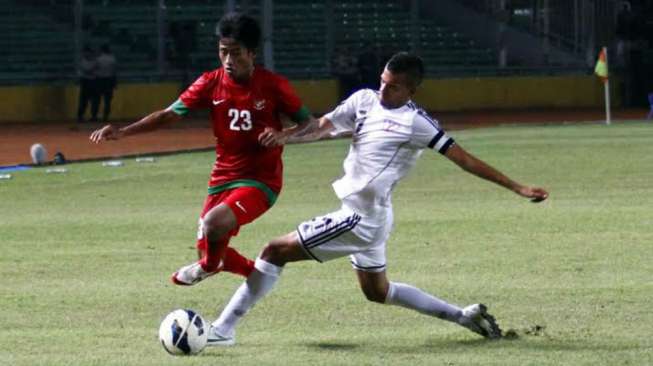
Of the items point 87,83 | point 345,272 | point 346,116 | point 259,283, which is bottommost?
point 87,83

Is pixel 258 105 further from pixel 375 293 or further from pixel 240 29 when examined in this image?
pixel 375 293

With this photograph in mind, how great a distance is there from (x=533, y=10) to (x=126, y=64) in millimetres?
12333

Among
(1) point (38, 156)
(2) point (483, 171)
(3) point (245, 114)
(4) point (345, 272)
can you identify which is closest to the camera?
(2) point (483, 171)

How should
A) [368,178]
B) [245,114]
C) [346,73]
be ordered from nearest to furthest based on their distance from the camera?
1. [368,178]
2. [245,114]
3. [346,73]

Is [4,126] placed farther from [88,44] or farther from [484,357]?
[484,357]

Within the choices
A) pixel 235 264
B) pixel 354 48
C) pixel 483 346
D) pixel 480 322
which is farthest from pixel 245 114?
pixel 354 48

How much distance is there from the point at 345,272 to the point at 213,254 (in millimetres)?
3259

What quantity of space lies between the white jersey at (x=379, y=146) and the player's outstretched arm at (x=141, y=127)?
1378 millimetres

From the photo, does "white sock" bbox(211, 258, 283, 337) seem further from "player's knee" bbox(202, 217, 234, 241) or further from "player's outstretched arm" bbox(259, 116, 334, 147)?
"player's outstretched arm" bbox(259, 116, 334, 147)

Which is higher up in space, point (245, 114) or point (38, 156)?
point (245, 114)

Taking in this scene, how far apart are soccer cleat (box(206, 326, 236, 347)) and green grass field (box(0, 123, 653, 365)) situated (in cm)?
8

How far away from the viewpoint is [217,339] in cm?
964

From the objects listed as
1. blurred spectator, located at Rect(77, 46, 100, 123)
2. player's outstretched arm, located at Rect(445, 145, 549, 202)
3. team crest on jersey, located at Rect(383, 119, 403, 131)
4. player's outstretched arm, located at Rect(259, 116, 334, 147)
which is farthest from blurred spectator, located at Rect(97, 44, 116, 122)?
player's outstretched arm, located at Rect(445, 145, 549, 202)

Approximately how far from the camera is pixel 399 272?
13398mm
